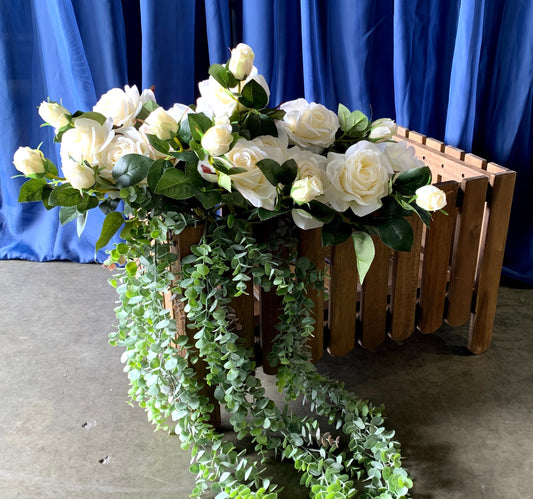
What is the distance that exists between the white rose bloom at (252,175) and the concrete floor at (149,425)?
2.29 feet

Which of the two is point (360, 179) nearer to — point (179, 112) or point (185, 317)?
point (179, 112)

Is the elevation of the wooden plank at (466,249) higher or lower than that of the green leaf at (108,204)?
lower

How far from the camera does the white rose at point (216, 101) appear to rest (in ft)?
4.00

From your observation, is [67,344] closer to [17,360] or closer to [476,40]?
[17,360]

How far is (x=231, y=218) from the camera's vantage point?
125 cm

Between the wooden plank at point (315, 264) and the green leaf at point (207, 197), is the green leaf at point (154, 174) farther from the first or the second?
the wooden plank at point (315, 264)

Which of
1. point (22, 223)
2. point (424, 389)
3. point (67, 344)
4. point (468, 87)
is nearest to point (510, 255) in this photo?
point (468, 87)

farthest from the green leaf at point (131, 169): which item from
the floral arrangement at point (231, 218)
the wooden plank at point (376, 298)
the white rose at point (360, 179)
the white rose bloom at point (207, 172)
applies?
the wooden plank at point (376, 298)

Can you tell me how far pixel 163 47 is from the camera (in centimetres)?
214

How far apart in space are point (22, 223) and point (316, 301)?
1539mm

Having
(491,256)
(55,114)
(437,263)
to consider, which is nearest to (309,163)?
(55,114)

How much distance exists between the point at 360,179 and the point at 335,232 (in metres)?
0.14

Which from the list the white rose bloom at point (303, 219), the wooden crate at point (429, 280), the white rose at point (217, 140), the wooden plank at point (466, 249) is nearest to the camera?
the white rose at point (217, 140)

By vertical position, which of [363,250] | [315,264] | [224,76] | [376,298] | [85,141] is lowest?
[376,298]
